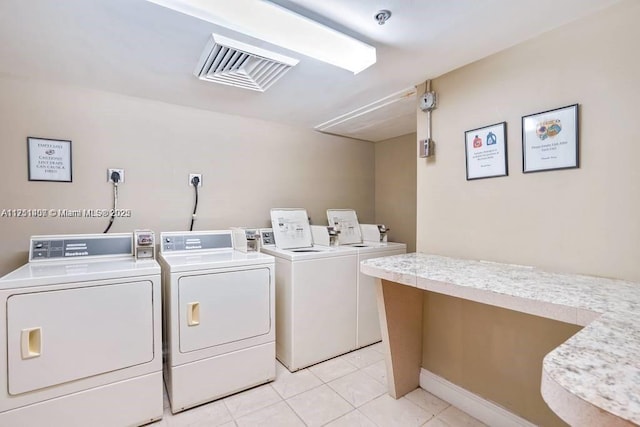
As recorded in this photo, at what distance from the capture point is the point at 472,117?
1914mm

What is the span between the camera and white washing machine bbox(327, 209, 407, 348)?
108 inches

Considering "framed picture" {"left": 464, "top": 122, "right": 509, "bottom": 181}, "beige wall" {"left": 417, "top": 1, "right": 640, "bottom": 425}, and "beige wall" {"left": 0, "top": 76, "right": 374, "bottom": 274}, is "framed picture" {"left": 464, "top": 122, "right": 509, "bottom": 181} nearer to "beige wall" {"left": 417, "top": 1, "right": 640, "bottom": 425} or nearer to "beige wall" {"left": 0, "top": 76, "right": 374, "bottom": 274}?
"beige wall" {"left": 417, "top": 1, "right": 640, "bottom": 425}

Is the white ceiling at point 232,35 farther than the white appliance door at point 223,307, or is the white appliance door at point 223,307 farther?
the white appliance door at point 223,307

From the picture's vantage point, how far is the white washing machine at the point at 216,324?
1870 millimetres

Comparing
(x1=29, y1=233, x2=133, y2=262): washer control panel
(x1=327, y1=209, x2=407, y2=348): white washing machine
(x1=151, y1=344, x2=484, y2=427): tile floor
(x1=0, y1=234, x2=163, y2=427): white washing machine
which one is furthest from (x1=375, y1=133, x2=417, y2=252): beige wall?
(x1=29, y1=233, x2=133, y2=262): washer control panel

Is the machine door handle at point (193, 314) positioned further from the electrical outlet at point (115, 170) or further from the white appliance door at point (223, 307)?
the electrical outlet at point (115, 170)

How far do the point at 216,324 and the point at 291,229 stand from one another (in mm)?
1222

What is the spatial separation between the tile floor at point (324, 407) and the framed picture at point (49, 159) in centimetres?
184

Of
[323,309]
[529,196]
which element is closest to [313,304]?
[323,309]

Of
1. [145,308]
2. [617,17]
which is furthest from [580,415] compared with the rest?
[145,308]

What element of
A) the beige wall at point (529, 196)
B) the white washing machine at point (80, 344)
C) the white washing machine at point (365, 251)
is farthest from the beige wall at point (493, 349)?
the white washing machine at point (80, 344)

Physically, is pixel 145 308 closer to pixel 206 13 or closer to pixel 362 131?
pixel 206 13

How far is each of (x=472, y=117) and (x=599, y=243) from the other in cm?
100

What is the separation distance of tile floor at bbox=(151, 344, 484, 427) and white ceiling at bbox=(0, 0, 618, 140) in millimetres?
2267
